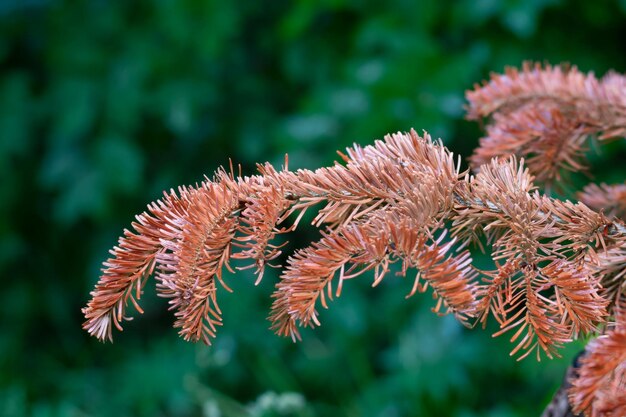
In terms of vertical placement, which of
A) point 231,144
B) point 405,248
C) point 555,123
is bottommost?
point 405,248

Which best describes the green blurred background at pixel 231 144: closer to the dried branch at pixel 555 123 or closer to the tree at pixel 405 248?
the dried branch at pixel 555 123

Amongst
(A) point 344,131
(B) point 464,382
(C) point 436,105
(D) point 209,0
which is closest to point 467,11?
(C) point 436,105

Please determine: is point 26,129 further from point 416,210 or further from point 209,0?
point 416,210

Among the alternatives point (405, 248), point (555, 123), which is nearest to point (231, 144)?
point (555, 123)

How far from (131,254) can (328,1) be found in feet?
4.44

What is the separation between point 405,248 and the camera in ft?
1.45

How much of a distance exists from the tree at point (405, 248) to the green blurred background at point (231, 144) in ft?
3.57

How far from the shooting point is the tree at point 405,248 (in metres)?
0.44

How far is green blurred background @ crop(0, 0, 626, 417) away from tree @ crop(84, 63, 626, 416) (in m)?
1.09

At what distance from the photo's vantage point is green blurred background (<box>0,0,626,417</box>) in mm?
1706

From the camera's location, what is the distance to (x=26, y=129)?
79.7 inches

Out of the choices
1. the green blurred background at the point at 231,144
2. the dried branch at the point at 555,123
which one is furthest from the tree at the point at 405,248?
the green blurred background at the point at 231,144

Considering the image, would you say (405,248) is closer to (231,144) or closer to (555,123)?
(555,123)

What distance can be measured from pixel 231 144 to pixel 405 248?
1.66 m
